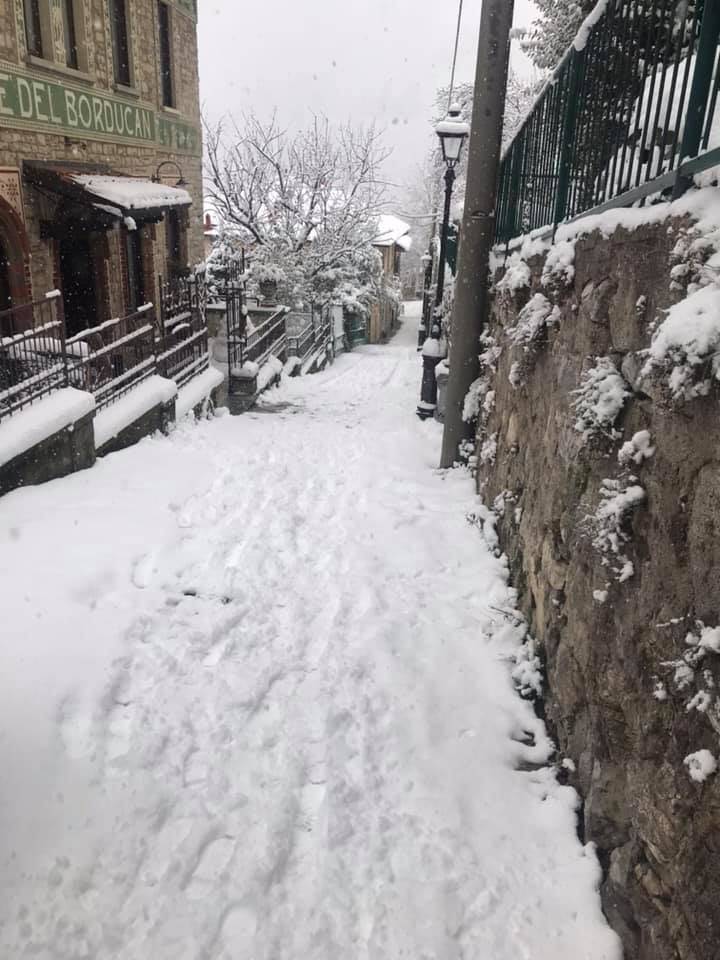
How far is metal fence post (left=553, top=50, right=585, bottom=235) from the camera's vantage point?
168 inches

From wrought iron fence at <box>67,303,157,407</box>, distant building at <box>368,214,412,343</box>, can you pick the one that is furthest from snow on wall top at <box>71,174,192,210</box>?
distant building at <box>368,214,412,343</box>

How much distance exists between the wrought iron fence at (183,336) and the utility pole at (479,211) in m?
4.74

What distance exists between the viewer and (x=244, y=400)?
12.6m

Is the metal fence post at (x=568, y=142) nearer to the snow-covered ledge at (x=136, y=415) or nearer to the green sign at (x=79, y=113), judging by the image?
the snow-covered ledge at (x=136, y=415)

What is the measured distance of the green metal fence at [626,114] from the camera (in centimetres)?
244

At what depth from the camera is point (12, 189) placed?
9.16 m

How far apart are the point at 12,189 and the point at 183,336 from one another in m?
3.27

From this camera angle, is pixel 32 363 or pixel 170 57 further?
pixel 170 57

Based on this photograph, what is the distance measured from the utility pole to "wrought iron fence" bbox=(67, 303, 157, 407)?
4110 millimetres

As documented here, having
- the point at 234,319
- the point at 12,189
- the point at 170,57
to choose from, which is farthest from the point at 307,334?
the point at 12,189

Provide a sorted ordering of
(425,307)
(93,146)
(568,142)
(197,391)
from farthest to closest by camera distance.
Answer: (425,307)
(93,146)
(197,391)
(568,142)

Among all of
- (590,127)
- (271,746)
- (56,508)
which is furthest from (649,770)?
(56,508)

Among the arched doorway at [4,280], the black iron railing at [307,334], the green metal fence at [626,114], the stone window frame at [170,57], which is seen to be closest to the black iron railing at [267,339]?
the black iron railing at [307,334]

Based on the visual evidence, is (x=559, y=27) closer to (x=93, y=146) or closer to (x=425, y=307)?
(x=93, y=146)
